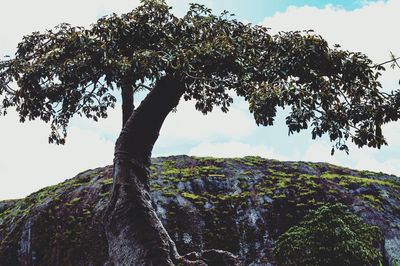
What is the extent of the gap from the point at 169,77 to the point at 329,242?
447 centimetres

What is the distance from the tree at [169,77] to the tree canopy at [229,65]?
2 centimetres

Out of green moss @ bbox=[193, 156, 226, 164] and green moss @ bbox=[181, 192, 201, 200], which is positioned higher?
green moss @ bbox=[193, 156, 226, 164]

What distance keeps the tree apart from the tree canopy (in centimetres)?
2

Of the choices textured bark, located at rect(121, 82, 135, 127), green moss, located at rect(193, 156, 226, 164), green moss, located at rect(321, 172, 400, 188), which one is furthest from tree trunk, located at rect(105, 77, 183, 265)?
green moss, located at rect(321, 172, 400, 188)

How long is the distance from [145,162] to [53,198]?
7.34 m

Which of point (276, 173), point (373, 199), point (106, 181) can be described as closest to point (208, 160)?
point (276, 173)

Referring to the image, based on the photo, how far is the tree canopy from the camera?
24.3 feet

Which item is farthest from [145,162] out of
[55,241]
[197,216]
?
[55,241]

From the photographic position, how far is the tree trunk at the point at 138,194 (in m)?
8.06

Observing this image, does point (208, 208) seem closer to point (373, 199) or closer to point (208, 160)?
point (208, 160)

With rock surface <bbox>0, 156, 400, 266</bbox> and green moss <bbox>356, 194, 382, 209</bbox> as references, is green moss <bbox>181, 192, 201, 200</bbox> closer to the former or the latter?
rock surface <bbox>0, 156, 400, 266</bbox>

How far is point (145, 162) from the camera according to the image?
9.59 m

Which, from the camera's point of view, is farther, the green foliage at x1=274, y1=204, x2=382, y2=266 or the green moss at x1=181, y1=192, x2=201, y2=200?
the green moss at x1=181, y1=192, x2=201, y2=200

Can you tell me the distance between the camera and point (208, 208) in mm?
14383
